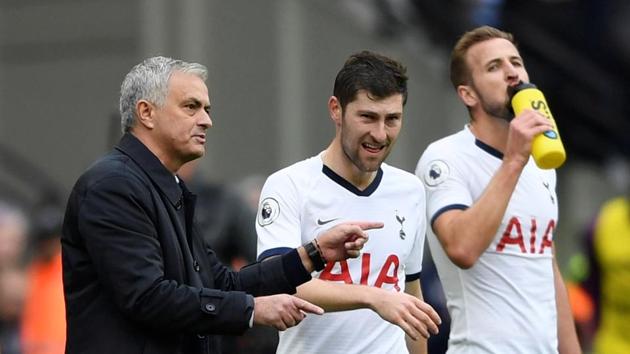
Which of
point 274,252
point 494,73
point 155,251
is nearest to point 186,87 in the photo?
point 155,251

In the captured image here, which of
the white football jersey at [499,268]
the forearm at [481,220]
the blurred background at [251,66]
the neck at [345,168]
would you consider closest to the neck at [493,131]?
the white football jersey at [499,268]

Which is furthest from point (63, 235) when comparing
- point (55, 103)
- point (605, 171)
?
point (605, 171)

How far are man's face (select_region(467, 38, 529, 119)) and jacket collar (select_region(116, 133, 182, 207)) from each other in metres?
1.62

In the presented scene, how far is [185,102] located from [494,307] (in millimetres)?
1654

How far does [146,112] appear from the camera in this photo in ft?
16.2

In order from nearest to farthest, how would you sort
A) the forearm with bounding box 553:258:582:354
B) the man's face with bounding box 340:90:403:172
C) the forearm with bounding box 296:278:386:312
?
1. the forearm with bounding box 296:278:386:312
2. the man's face with bounding box 340:90:403:172
3. the forearm with bounding box 553:258:582:354

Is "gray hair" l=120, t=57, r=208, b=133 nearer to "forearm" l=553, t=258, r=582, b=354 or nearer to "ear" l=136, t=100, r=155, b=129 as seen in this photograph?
"ear" l=136, t=100, r=155, b=129

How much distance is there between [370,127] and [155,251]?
1.09 m

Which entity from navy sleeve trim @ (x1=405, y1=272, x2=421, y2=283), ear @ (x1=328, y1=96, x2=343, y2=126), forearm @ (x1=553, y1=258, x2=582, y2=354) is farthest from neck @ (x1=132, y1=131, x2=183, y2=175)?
forearm @ (x1=553, y1=258, x2=582, y2=354)

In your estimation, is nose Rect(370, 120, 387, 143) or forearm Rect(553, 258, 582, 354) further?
forearm Rect(553, 258, 582, 354)

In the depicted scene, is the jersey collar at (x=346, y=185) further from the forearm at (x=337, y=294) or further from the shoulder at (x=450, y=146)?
the shoulder at (x=450, y=146)

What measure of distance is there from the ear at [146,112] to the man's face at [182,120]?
0.05 ft

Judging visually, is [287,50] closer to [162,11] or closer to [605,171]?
[162,11]

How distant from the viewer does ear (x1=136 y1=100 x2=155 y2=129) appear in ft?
16.2
